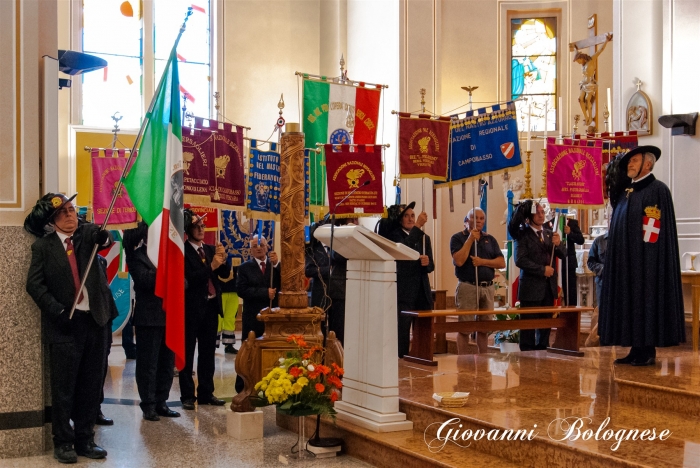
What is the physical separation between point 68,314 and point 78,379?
1.52ft

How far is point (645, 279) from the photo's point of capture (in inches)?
231

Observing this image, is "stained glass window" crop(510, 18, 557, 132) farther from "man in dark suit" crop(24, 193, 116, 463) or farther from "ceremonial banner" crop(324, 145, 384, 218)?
"man in dark suit" crop(24, 193, 116, 463)

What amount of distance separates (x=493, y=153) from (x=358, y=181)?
1329 millimetres

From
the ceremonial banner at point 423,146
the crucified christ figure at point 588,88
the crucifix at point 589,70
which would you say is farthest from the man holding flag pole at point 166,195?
the crucified christ figure at point 588,88

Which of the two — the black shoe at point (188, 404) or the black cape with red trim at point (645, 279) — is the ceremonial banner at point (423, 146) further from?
the black shoe at point (188, 404)

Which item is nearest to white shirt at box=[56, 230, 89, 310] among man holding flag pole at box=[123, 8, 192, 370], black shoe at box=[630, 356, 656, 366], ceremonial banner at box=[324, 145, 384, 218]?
man holding flag pole at box=[123, 8, 192, 370]

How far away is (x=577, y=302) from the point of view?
10.1m

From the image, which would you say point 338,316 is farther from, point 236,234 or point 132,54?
point 132,54

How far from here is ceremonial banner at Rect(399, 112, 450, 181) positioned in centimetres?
791

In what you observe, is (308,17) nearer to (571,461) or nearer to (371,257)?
(371,257)

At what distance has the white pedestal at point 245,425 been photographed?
568cm

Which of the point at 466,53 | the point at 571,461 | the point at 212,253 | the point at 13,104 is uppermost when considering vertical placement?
the point at 466,53

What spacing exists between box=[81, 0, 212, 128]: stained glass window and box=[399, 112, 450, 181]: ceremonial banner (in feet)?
20.9

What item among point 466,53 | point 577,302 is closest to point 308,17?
point 466,53
